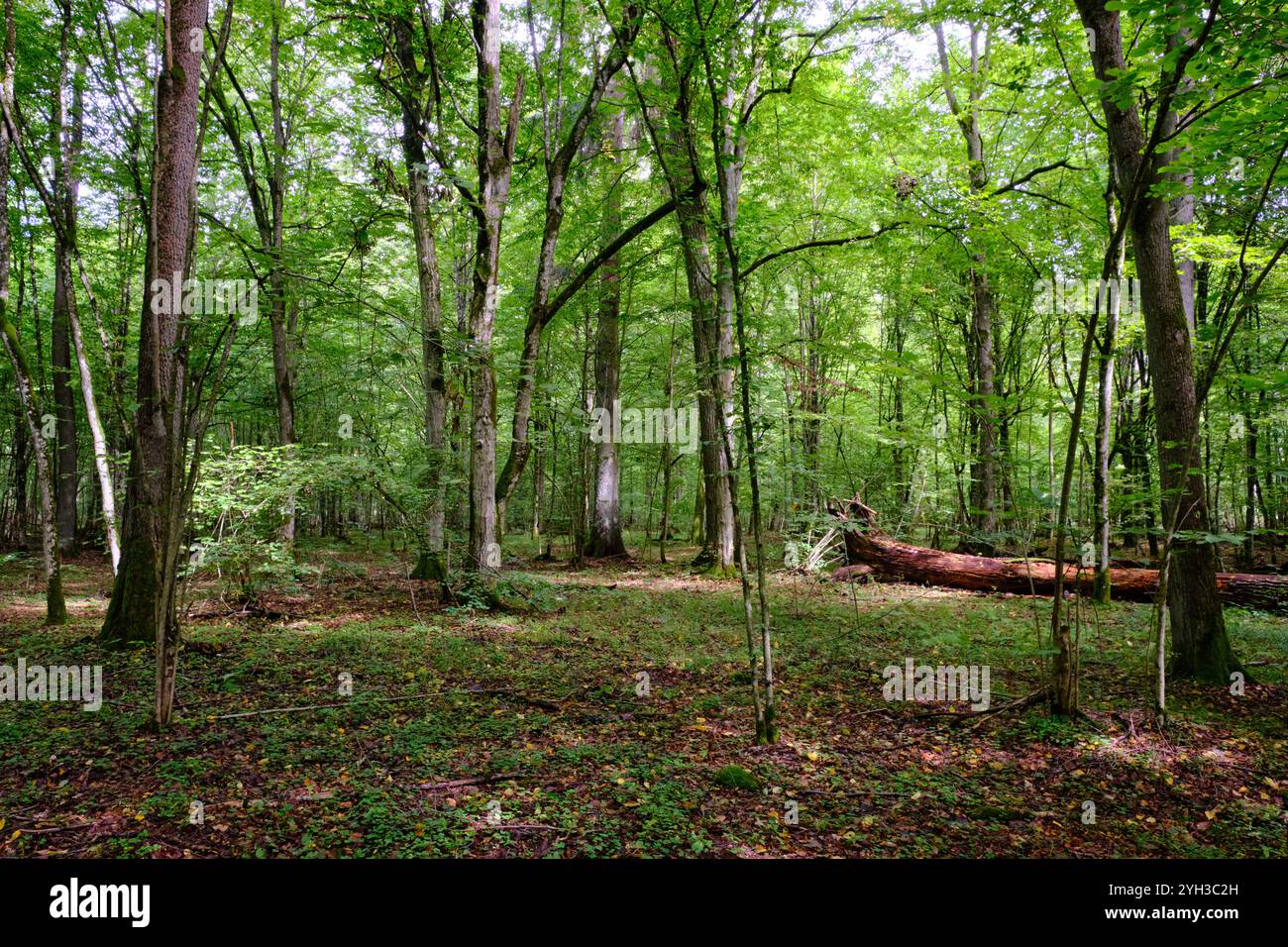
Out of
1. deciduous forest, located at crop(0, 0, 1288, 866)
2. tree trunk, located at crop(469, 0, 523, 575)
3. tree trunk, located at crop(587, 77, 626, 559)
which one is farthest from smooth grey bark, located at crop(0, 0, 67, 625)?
tree trunk, located at crop(587, 77, 626, 559)

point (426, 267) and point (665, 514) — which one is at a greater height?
point (426, 267)

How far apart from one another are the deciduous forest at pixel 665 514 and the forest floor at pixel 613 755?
0.03m

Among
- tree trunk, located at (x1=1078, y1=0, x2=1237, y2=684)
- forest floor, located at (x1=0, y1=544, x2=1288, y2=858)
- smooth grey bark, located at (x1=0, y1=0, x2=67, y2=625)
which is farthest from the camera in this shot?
smooth grey bark, located at (x1=0, y1=0, x2=67, y2=625)

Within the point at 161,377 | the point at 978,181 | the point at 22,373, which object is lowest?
the point at 161,377

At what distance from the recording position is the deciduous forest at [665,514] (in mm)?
3014

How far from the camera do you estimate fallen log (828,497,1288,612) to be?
8.02m

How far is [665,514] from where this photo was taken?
519 inches

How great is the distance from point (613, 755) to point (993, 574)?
8524mm

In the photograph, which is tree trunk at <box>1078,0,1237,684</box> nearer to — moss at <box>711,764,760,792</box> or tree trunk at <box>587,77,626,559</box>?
moss at <box>711,764,760,792</box>

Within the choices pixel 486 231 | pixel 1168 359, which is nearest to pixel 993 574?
pixel 1168 359

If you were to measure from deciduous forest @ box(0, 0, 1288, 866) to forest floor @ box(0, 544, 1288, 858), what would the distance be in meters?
0.03

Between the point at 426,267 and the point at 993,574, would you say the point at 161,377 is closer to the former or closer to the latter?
the point at 426,267

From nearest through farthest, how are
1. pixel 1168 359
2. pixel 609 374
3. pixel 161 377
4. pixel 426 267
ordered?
pixel 161 377 → pixel 1168 359 → pixel 426 267 → pixel 609 374

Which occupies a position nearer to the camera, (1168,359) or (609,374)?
(1168,359)
